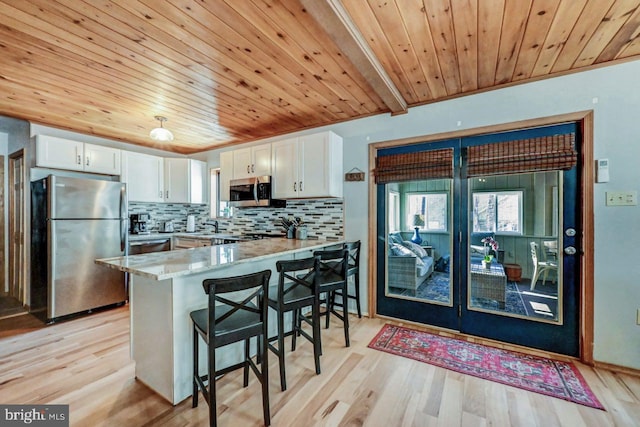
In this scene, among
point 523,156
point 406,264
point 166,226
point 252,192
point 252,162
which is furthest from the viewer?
point 166,226

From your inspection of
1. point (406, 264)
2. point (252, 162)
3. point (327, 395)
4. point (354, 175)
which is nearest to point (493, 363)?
point (406, 264)

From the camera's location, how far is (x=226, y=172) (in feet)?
13.4

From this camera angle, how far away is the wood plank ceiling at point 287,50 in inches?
61.5

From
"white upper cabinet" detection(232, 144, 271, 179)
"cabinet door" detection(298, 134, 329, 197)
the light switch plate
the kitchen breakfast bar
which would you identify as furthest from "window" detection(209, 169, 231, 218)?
the light switch plate

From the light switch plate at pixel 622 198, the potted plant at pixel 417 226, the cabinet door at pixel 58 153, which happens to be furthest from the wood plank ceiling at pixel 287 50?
the potted plant at pixel 417 226

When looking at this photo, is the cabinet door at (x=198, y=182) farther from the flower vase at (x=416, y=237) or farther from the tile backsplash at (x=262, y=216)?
→ the flower vase at (x=416, y=237)

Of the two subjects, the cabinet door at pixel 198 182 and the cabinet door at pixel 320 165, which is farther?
the cabinet door at pixel 198 182

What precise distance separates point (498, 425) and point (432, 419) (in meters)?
0.36

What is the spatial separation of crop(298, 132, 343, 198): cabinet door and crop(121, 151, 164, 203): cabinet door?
255cm

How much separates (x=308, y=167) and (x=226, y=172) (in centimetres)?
149

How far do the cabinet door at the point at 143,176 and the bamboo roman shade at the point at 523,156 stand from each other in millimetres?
4371

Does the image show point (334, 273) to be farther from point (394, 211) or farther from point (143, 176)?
point (143, 176)

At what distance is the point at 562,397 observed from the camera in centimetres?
178

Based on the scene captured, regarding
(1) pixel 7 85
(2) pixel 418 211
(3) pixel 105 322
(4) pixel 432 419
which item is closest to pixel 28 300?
(3) pixel 105 322
